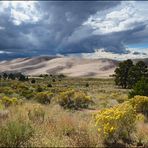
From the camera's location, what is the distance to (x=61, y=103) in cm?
2772

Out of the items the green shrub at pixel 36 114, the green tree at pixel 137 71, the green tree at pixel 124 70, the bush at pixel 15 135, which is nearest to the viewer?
the bush at pixel 15 135

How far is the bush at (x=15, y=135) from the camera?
9195 millimetres

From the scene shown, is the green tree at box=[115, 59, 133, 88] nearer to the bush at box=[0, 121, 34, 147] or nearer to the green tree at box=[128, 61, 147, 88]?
the green tree at box=[128, 61, 147, 88]

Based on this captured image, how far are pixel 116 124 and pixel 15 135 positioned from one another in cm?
304

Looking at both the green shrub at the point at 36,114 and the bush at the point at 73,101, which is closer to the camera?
the green shrub at the point at 36,114

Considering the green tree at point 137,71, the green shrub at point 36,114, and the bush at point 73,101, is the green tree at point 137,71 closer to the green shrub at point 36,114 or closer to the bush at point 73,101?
the bush at point 73,101

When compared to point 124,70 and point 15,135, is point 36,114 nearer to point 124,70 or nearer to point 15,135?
point 15,135

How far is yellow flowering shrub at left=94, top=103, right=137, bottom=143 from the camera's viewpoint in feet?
33.8

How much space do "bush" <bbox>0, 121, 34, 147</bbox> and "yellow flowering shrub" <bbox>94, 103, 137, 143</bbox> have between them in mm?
2089

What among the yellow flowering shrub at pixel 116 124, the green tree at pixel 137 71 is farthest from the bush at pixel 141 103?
the green tree at pixel 137 71

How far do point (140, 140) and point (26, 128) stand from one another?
11.8 feet

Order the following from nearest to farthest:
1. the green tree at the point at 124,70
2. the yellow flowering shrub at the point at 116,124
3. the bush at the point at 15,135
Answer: the bush at the point at 15,135, the yellow flowering shrub at the point at 116,124, the green tree at the point at 124,70

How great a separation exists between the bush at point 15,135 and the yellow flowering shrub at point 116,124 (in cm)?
209

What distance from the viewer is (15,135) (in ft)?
30.3
